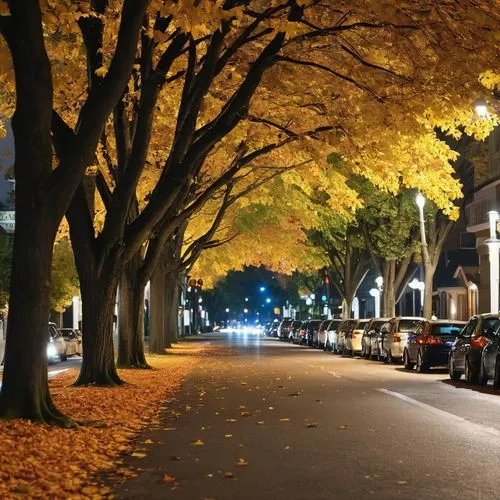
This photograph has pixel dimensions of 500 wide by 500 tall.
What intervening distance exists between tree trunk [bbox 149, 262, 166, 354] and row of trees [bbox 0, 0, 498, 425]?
34.1 ft

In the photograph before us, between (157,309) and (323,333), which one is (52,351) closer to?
(157,309)

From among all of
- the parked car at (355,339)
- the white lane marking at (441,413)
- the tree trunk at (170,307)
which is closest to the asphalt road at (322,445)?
the white lane marking at (441,413)

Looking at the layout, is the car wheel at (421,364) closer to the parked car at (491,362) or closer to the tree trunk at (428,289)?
the parked car at (491,362)

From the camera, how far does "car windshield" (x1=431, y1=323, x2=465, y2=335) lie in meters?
28.3

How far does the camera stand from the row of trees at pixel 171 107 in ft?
42.5

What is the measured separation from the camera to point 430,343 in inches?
1104

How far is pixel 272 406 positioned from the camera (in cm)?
1695

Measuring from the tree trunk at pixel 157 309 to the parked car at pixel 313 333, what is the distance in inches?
648

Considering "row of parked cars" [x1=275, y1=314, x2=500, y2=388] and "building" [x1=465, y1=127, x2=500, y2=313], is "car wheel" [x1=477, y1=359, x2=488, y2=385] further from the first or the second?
"building" [x1=465, y1=127, x2=500, y2=313]

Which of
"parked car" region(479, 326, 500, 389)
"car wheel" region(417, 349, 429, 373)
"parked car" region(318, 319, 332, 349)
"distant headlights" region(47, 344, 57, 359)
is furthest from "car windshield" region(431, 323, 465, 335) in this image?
"parked car" region(318, 319, 332, 349)

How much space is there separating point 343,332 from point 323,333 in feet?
26.6

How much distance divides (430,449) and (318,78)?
12182 millimetres

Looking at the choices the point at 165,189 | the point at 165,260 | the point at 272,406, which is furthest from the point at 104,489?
the point at 165,260

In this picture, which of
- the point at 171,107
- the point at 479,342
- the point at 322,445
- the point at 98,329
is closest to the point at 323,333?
the point at 171,107
